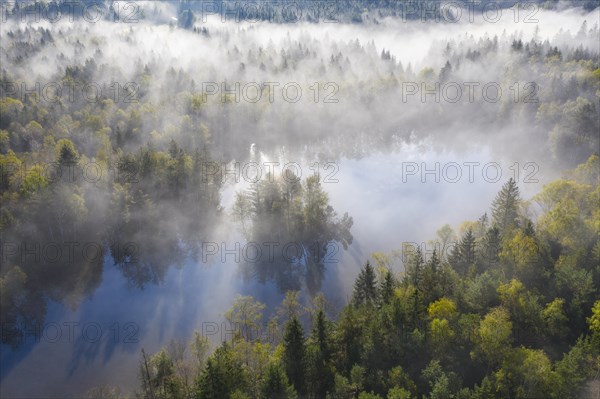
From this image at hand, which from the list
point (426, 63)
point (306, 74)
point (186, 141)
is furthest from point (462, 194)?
point (426, 63)

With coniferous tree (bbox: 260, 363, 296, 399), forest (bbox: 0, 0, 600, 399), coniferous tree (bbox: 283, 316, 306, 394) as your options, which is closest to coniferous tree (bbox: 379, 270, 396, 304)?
forest (bbox: 0, 0, 600, 399)

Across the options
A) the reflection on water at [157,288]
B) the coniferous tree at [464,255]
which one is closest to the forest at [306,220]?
the coniferous tree at [464,255]

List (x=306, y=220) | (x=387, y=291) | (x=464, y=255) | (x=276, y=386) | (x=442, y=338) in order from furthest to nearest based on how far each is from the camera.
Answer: (x=306, y=220) < (x=464, y=255) < (x=387, y=291) < (x=442, y=338) < (x=276, y=386)

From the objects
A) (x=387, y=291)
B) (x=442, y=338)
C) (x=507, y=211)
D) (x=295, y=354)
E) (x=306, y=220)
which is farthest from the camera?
(x=306, y=220)

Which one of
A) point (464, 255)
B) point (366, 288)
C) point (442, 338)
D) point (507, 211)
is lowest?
point (366, 288)

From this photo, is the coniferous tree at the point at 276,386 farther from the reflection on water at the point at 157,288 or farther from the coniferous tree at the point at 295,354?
the reflection on water at the point at 157,288

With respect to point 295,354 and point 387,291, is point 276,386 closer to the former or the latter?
point 295,354

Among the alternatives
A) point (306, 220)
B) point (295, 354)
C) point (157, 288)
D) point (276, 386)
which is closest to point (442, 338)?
point (295, 354)

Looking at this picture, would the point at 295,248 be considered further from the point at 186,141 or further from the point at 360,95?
the point at 360,95

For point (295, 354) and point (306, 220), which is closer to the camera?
point (295, 354)
